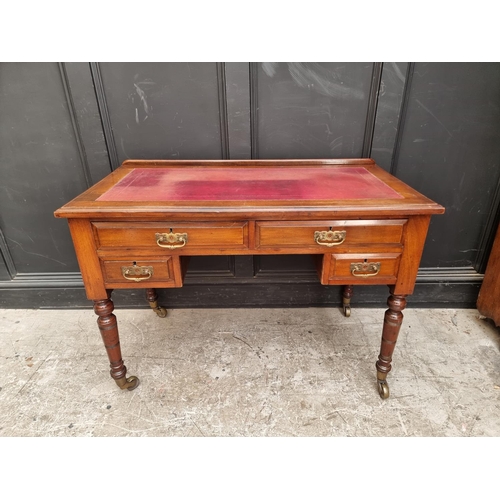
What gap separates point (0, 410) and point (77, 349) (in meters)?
0.49

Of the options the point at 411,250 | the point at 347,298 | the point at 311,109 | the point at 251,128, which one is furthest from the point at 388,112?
the point at 347,298

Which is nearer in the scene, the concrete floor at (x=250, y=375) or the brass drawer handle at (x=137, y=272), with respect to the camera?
the brass drawer handle at (x=137, y=272)

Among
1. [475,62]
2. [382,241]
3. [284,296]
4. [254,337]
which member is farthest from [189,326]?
[475,62]

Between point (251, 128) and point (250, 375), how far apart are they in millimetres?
1460

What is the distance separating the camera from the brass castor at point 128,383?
70.7 inches

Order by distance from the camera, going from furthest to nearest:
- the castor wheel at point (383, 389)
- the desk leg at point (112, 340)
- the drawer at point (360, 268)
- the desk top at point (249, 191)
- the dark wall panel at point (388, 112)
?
the dark wall panel at point (388, 112) < the castor wheel at point (383, 389) < the desk leg at point (112, 340) < the drawer at point (360, 268) < the desk top at point (249, 191)

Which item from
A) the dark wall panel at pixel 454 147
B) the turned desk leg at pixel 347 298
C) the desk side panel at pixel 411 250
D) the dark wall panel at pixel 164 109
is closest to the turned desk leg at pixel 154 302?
the dark wall panel at pixel 164 109

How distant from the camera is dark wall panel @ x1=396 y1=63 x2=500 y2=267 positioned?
196 centimetres

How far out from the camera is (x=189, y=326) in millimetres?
2328

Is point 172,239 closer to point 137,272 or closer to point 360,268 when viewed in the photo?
point 137,272

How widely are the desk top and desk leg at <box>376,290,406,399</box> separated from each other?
1.54 ft

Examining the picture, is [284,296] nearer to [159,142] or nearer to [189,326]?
[189,326]

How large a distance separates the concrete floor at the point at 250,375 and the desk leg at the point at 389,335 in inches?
3.1

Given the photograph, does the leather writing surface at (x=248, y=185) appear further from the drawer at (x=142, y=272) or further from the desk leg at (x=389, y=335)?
the desk leg at (x=389, y=335)
